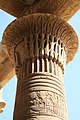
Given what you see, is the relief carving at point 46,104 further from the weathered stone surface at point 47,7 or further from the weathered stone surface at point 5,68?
the weathered stone surface at point 5,68

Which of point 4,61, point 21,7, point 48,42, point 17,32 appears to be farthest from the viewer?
A: point 4,61

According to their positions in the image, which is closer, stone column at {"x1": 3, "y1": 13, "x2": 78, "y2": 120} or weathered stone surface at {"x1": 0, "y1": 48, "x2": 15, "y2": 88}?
stone column at {"x1": 3, "y1": 13, "x2": 78, "y2": 120}

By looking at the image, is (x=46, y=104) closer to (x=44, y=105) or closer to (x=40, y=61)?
(x=44, y=105)

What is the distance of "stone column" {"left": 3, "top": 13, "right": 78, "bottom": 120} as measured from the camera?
3.87 m

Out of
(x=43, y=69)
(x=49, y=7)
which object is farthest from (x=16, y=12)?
(x=43, y=69)

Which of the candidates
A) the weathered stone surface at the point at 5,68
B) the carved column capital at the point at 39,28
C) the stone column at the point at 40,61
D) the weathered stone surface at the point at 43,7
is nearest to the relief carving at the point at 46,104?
the stone column at the point at 40,61

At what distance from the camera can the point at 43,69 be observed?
428 cm

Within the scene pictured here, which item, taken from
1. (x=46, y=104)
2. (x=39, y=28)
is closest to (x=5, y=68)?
(x=39, y=28)

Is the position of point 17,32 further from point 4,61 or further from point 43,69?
point 4,61

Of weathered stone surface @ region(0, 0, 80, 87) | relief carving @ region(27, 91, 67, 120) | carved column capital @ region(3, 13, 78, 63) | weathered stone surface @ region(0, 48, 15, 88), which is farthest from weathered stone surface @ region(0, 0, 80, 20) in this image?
weathered stone surface @ region(0, 48, 15, 88)

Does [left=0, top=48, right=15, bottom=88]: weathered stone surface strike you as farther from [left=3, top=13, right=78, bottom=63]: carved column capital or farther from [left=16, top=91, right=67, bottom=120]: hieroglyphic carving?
[left=16, top=91, right=67, bottom=120]: hieroglyphic carving

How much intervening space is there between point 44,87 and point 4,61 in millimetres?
3954

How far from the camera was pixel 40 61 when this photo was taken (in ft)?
14.4

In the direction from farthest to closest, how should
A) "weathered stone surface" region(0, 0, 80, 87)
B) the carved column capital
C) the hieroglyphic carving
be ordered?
"weathered stone surface" region(0, 0, 80, 87), the carved column capital, the hieroglyphic carving
